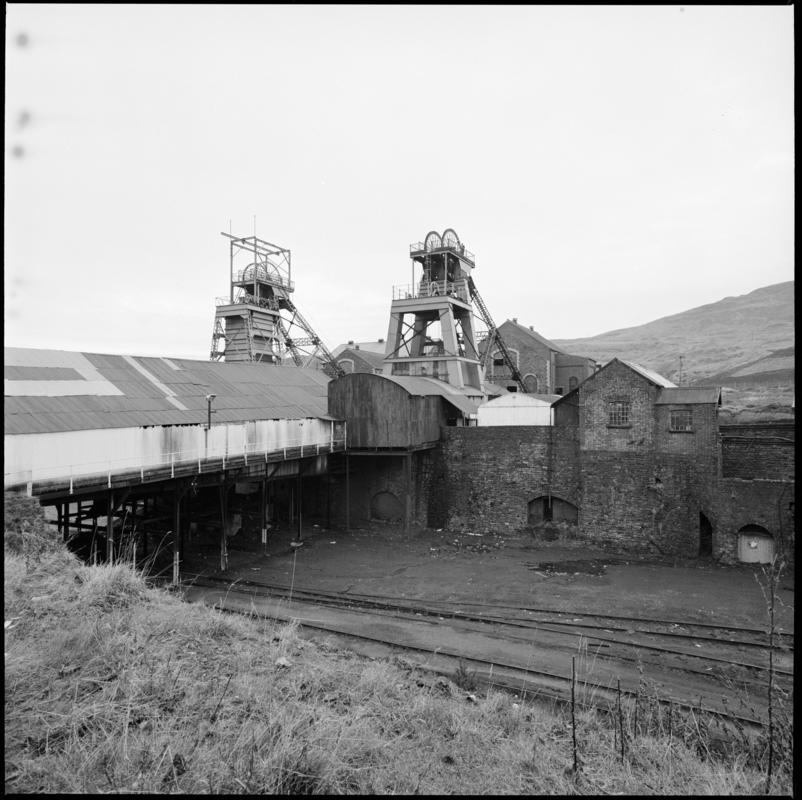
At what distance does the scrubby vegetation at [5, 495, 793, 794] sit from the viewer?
352 cm

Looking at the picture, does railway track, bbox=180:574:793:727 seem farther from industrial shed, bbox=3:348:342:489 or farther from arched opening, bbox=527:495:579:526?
arched opening, bbox=527:495:579:526

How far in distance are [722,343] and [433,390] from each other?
254 ft

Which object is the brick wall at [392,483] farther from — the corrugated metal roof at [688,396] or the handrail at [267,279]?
the handrail at [267,279]

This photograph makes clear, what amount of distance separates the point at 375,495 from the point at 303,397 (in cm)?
544

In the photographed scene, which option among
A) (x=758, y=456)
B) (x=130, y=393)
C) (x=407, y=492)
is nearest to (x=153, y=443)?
(x=130, y=393)

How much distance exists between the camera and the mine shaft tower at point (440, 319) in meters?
29.0

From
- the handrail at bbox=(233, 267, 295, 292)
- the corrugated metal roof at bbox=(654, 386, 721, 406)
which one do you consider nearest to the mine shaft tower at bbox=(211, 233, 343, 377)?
the handrail at bbox=(233, 267, 295, 292)

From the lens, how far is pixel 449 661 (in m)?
9.90

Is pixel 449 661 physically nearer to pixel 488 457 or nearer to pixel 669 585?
pixel 669 585

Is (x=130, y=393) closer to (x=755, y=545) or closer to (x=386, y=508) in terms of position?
(x=386, y=508)

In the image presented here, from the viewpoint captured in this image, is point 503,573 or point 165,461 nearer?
point 165,461

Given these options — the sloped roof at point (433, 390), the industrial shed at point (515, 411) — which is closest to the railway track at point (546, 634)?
the sloped roof at point (433, 390)

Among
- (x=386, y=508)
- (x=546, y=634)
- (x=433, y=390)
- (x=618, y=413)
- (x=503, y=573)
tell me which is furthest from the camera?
(x=433, y=390)

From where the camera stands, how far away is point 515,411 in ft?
79.8
